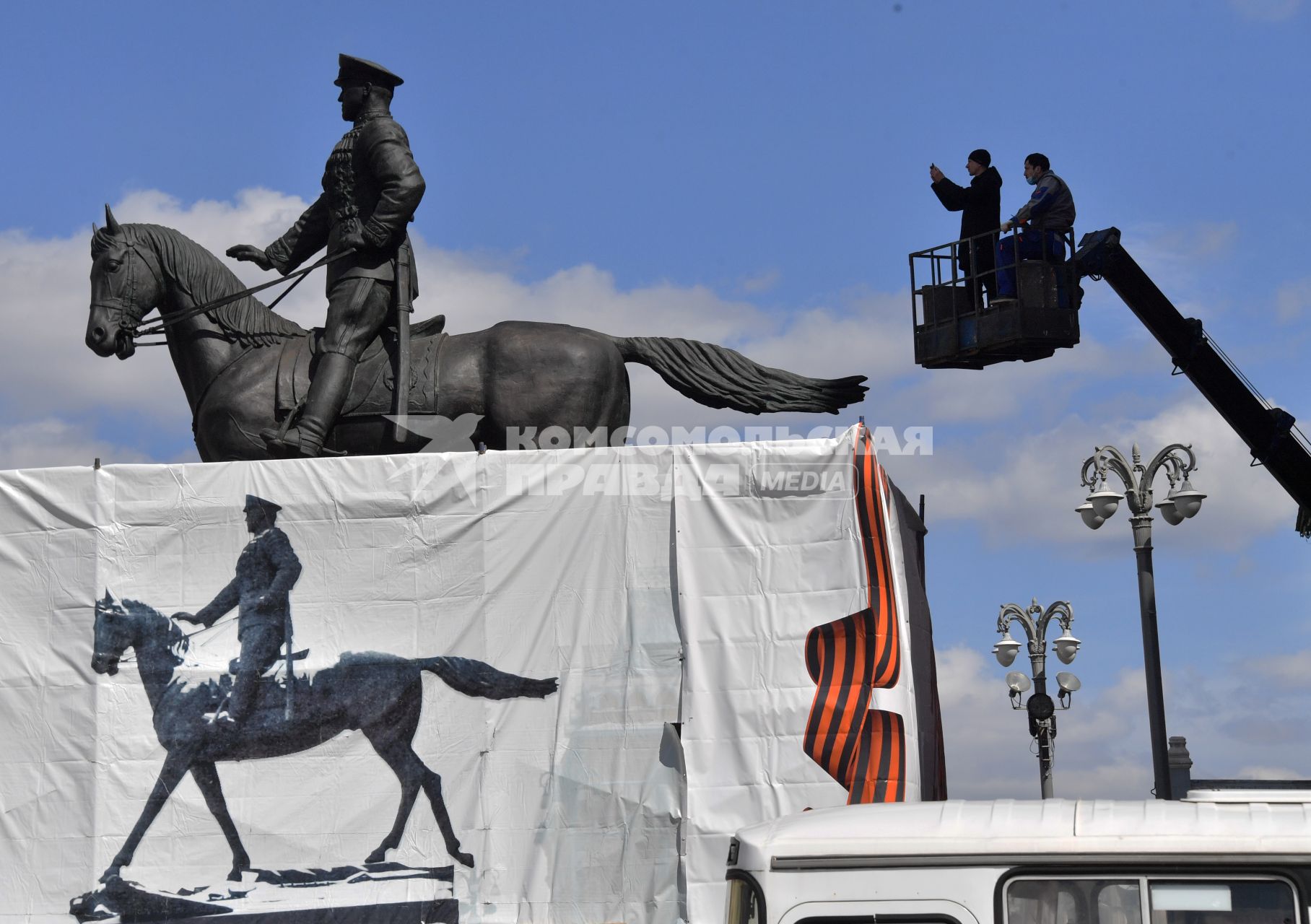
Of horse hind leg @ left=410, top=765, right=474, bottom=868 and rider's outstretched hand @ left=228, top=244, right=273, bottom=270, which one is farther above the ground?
rider's outstretched hand @ left=228, top=244, right=273, bottom=270

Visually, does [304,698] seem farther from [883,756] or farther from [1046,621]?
[1046,621]

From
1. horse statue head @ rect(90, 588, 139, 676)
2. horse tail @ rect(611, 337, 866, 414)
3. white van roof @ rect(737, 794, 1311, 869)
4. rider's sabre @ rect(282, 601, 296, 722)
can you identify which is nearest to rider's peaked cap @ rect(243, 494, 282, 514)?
rider's sabre @ rect(282, 601, 296, 722)

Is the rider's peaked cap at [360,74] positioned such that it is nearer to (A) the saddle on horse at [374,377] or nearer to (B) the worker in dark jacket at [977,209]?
(A) the saddle on horse at [374,377]

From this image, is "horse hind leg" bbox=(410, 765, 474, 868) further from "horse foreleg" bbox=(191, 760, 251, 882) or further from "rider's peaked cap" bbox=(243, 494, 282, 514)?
"rider's peaked cap" bbox=(243, 494, 282, 514)

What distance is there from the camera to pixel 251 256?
1537cm

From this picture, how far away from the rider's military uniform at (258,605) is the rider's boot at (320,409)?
54.5 inches

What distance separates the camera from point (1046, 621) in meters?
28.2

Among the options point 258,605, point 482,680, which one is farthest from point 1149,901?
point 258,605

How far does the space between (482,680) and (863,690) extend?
2691 millimetres

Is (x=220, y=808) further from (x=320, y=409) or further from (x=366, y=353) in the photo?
(x=366, y=353)

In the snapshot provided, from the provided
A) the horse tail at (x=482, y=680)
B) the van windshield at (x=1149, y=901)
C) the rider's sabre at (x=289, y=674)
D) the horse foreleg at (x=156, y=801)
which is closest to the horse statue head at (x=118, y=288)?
the rider's sabre at (x=289, y=674)

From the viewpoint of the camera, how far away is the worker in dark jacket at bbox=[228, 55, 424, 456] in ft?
45.7

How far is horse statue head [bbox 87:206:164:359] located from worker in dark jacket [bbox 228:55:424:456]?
1.48 m

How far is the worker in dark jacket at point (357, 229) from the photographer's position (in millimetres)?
13922
